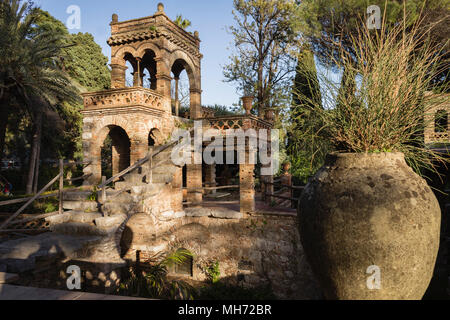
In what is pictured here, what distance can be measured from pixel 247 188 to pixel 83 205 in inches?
198

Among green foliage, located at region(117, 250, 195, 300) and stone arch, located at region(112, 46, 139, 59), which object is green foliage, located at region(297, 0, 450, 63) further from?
green foliage, located at region(117, 250, 195, 300)

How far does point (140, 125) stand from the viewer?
10.5m

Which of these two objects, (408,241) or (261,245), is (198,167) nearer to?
(261,245)

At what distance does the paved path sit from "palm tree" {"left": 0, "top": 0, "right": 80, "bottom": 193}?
14058 mm

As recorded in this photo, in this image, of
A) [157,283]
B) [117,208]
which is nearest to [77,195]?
[117,208]

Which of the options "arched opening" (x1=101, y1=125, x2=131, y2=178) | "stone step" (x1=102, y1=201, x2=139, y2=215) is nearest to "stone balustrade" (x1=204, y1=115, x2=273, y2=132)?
"stone step" (x1=102, y1=201, x2=139, y2=215)

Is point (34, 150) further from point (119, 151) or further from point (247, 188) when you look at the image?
point (247, 188)

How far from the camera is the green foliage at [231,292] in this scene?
28.7ft

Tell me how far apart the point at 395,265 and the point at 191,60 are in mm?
13462

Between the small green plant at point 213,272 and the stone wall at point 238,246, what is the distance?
0.12 metres

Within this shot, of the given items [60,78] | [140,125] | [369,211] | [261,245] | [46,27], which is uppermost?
[46,27]

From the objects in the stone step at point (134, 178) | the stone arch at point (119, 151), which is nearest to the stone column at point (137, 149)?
the stone step at point (134, 178)

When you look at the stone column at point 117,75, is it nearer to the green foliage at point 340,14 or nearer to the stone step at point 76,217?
the stone step at point 76,217
